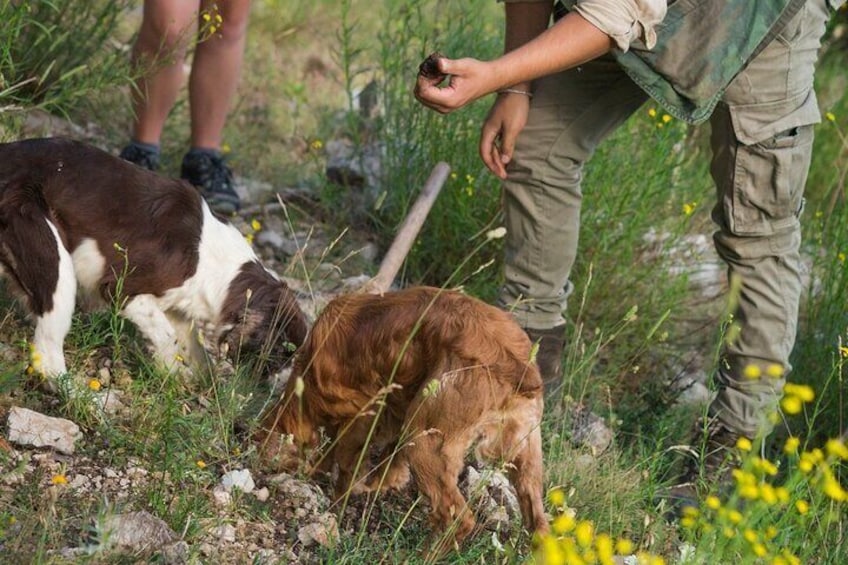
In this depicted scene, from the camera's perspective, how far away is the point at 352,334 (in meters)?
3.17

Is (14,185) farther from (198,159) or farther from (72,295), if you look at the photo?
(198,159)

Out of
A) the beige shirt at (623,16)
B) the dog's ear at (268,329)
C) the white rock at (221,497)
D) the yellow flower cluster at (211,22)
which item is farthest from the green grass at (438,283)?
the beige shirt at (623,16)

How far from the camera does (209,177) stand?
4910 millimetres

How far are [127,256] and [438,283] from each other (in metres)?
1.81

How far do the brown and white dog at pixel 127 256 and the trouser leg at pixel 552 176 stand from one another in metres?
0.84

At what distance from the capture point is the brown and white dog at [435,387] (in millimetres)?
2883

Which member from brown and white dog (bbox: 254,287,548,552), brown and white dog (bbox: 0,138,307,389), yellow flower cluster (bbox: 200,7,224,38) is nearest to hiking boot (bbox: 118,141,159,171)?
yellow flower cluster (bbox: 200,7,224,38)

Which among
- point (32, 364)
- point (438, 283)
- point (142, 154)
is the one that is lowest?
point (438, 283)

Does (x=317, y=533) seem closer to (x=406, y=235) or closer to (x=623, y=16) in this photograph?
(x=406, y=235)

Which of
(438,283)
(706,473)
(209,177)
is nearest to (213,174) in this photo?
(209,177)

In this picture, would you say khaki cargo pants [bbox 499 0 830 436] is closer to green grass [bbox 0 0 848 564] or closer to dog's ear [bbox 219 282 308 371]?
green grass [bbox 0 0 848 564]

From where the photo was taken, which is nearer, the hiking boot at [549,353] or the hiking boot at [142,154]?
the hiking boot at [549,353]

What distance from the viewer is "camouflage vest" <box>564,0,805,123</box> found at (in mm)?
3354

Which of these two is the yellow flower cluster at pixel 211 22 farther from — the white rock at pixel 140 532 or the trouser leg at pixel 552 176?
the white rock at pixel 140 532
